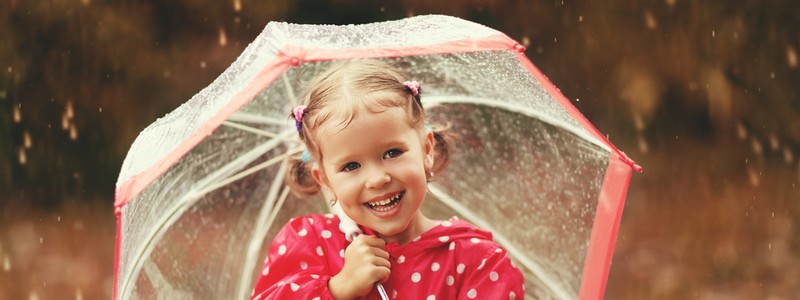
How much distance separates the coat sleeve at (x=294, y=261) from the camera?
196 cm

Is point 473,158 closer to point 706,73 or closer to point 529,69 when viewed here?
point 529,69

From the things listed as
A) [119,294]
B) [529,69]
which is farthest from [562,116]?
[119,294]

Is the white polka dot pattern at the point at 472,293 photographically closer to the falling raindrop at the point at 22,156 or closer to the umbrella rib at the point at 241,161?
the umbrella rib at the point at 241,161

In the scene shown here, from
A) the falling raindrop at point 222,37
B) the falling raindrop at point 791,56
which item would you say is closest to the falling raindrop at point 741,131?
the falling raindrop at point 791,56

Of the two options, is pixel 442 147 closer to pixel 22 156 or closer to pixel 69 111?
pixel 69 111

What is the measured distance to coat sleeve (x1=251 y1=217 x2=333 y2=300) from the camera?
196cm

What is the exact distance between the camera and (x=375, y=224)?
1888 mm

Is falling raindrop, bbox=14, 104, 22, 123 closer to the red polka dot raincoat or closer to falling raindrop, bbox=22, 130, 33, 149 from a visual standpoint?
falling raindrop, bbox=22, 130, 33, 149

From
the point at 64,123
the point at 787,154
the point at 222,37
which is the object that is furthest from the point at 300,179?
the point at 787,154

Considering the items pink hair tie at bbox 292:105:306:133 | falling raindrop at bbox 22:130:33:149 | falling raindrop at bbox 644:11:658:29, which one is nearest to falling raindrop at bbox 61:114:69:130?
falling raindrop at bbox 22:130:33:149

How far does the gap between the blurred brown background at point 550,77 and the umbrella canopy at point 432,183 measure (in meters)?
2.34

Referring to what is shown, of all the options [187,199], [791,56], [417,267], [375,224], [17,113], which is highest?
[17,113]

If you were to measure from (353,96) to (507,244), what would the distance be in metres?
0.63

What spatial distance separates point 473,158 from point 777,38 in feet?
9.26
